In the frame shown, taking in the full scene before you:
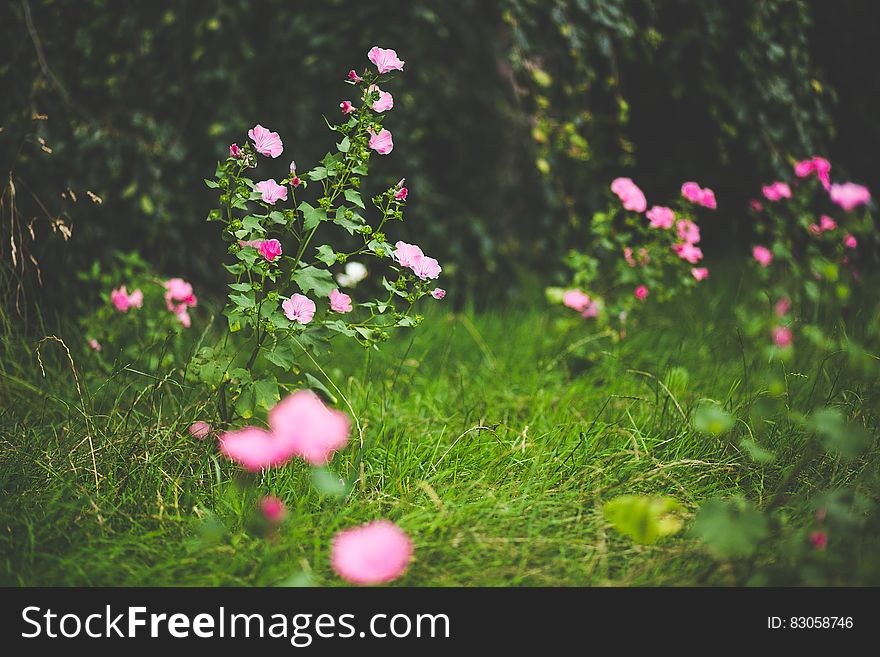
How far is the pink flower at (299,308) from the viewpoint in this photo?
127 centimetres

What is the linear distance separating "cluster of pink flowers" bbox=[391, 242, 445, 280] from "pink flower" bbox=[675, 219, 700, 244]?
982 millimetres

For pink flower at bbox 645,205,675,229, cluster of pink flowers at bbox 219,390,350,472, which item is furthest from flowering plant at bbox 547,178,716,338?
cluster of pink flowers at bbox 219,390,350,472

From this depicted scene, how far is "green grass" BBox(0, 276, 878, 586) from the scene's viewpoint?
1.11m

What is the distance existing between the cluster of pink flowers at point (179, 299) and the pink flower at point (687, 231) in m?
1.32

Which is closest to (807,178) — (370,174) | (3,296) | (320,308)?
(370,174)

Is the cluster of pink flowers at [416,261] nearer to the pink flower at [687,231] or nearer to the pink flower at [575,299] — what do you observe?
the pink flower at [575,299]

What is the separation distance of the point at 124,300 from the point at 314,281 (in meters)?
0.83

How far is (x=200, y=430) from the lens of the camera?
4.53 ft

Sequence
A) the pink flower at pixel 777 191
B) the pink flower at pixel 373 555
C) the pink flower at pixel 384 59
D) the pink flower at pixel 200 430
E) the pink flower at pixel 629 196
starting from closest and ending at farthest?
the pink flower at pixel 373 555 < the pink flower at pixel 384 59 < the pink flower at pixel 200 430 < the pink flower at pixel 629 196 < the pink flower at pixel 777 191

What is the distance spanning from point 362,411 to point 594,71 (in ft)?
5.30

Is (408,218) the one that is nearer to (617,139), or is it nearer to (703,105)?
(617,139)

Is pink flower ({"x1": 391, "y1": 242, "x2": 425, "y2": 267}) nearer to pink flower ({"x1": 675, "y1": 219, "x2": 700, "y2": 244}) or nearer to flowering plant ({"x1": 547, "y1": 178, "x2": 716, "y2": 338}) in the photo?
flowering plant ({"x1": 547, "y1": 178, "x2": 716, "y2": 338})

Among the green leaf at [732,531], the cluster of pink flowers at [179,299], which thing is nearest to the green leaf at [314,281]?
the cluster of pink flowers at [179,299]

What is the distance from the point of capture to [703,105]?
98.7 inches
